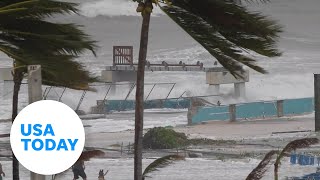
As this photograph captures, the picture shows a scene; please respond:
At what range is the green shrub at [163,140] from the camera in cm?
1806

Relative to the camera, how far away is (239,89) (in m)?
36.2

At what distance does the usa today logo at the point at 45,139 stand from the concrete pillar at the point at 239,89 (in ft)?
110

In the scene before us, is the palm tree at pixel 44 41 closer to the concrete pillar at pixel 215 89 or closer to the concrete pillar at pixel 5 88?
the concrete pillar at pixel 5 88

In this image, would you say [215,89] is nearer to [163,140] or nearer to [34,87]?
[163,140]

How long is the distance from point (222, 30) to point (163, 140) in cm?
1386

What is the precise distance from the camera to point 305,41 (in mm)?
56688

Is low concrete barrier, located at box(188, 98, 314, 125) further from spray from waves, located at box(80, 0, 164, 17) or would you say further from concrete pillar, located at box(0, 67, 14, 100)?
spray from waves, located at box(80, 0, 164, 17)

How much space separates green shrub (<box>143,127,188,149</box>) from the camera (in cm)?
1806

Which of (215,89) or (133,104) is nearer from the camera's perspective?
(133,104)

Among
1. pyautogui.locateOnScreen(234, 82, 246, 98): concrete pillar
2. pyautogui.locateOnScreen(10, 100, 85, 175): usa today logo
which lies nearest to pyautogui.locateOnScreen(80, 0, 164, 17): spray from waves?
pyautogui.locateOnScreen(234, 82, 246, 98): concrete pillar

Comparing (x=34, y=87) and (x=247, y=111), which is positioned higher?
(x=34, y=87)

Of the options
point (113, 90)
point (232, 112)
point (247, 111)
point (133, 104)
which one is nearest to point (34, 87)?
point (232, 112)

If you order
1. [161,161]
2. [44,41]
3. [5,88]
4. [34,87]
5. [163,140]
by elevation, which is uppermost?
[5,88]

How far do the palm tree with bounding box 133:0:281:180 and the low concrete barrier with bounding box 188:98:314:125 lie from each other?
62.3ft
